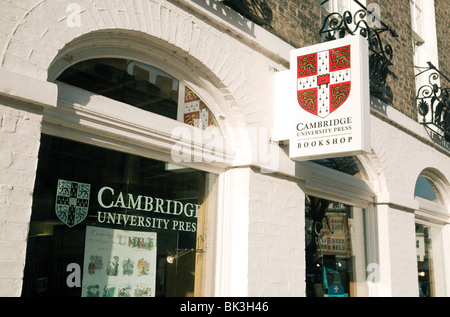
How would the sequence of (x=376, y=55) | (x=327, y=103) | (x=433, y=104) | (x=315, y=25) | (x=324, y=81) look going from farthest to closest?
(x=433, y=104), (x=376, y=55), (x=315, y=25), (x=324, y=81), (x=327, y=103)

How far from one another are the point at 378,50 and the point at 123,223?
5354 millimetres

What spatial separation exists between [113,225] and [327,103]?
233 cm

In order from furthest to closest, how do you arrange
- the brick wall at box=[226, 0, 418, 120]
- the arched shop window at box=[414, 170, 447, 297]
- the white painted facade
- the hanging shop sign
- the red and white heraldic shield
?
the arched shop window at box=[414, 170, 447, 297] < the brick wall at box=[226, 0, 418, 120] < the red and white heraldic shield < the hanging shop sign < the white painted facade

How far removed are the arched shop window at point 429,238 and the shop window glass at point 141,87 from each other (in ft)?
16.7

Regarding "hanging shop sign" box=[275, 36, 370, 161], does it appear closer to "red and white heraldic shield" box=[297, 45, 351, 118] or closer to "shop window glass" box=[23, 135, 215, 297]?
"red and white heraldic shield" box=[297, 45, 351, 118]

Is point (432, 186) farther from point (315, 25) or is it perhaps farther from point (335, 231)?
point (315, 25)

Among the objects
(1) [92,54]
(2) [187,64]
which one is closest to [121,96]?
(1) [92,54]

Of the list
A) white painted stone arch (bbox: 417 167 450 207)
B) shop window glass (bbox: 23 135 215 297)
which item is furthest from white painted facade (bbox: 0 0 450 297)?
white painted stone arch (bbox: 417 167 450 207)

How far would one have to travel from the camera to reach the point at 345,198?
6469 millimetres

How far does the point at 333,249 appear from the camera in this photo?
6242mm

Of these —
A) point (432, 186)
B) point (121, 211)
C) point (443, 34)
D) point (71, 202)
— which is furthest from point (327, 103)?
point (443, 34)

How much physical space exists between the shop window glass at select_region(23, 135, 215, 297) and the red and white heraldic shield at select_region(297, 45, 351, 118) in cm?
132

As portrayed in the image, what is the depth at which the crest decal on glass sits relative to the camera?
137 inches
